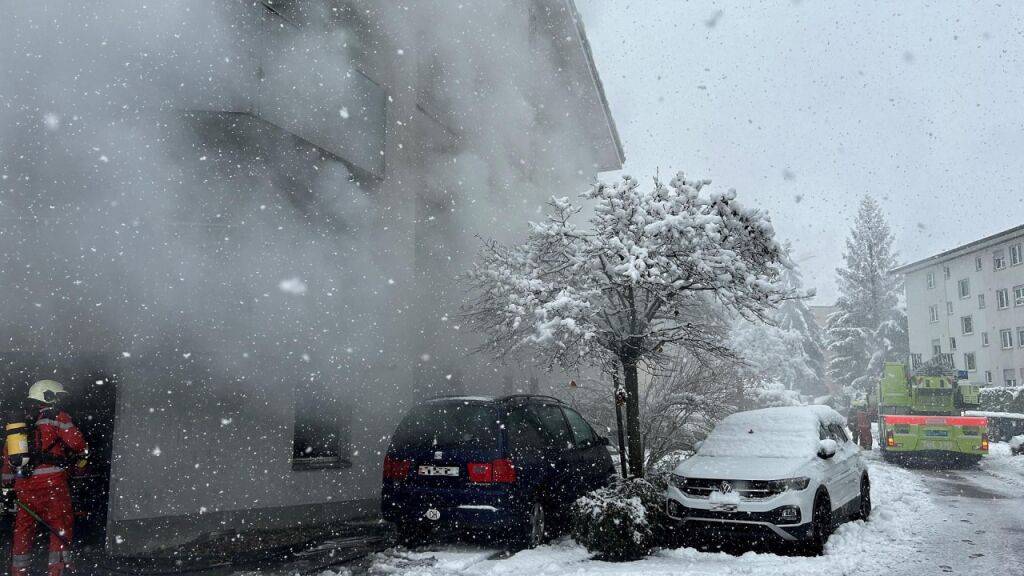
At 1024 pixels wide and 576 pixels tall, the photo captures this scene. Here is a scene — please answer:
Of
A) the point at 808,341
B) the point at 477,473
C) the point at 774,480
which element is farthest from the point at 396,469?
the point at 808,341

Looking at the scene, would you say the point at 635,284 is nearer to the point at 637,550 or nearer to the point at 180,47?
the point at 637,550

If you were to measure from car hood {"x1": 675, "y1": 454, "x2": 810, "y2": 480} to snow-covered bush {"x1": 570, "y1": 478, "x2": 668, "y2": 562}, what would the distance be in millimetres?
513

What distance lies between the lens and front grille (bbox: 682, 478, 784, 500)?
234 inches

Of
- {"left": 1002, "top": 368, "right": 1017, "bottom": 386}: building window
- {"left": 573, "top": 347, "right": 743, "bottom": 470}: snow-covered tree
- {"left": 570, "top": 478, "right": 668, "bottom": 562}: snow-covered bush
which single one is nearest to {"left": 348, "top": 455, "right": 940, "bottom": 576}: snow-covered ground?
{"left": 570, "top": 478, "right": 668, "bottom": 562}: snow-covered bush

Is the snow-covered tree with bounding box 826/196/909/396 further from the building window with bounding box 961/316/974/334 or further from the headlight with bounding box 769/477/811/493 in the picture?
the headlight with bounding box 769/477/811/493

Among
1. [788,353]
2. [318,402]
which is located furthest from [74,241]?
[788,353]

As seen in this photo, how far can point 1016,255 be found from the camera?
31.8 meters

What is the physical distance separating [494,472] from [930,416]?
11703 millimetres

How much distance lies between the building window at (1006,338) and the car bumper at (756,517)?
33307 millimetres

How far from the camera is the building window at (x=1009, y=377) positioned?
3164 cm

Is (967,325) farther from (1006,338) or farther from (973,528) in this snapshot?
(973,528)

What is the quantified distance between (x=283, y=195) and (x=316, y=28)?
5.73 feet

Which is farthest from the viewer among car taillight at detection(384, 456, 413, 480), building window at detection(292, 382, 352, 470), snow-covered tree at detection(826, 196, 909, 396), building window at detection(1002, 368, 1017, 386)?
snow-covered tree at detection(826, 196, 909, 396)

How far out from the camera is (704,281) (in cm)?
663
